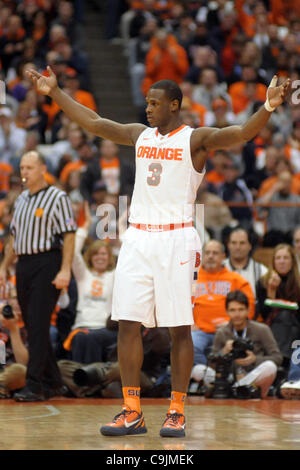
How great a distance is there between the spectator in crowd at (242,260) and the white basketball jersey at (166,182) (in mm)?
3663

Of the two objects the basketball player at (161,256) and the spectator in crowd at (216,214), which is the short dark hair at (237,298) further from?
the basketball player at (161,256)

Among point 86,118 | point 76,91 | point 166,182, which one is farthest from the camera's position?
point 76,91

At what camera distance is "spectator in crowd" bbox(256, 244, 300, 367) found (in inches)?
337

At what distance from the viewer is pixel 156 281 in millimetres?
5477

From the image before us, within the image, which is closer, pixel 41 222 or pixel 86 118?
pixel 86 118

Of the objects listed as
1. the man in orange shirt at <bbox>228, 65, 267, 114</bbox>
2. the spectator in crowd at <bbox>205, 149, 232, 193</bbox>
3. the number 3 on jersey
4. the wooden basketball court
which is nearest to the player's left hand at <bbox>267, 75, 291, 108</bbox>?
the number 3 on jersey

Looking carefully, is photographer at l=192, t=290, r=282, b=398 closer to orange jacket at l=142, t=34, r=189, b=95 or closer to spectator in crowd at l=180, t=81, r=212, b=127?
spectator in crowd at l=180, t=81, r=212, b=127

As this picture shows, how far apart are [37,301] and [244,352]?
74.1 inches

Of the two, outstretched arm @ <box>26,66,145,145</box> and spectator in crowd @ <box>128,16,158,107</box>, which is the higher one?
spectator in crowd @ <box>128,16,158,107</box>

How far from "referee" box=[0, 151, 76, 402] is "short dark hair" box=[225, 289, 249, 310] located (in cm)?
156

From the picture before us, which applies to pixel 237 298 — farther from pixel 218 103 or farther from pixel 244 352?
pixel 218 103

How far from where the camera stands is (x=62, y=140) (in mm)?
12688

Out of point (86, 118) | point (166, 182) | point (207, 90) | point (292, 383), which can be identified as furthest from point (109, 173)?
point (166, 182)

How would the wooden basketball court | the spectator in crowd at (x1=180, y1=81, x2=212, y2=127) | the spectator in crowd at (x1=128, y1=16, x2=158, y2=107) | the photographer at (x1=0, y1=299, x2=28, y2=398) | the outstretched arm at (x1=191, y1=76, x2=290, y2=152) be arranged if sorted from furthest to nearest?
the spectator in crowd at (x1=128, y1=16, x2=158, y2=107) < the spectator in crowd at (x1=180, y1=81, x2=212, y2=127) < the photographer at (x1=0, y1=299, x2=28, y2=398) < the outstretched arm at (x1=191, y1=76, x2=290, y2=152) < the wooden basketball court
